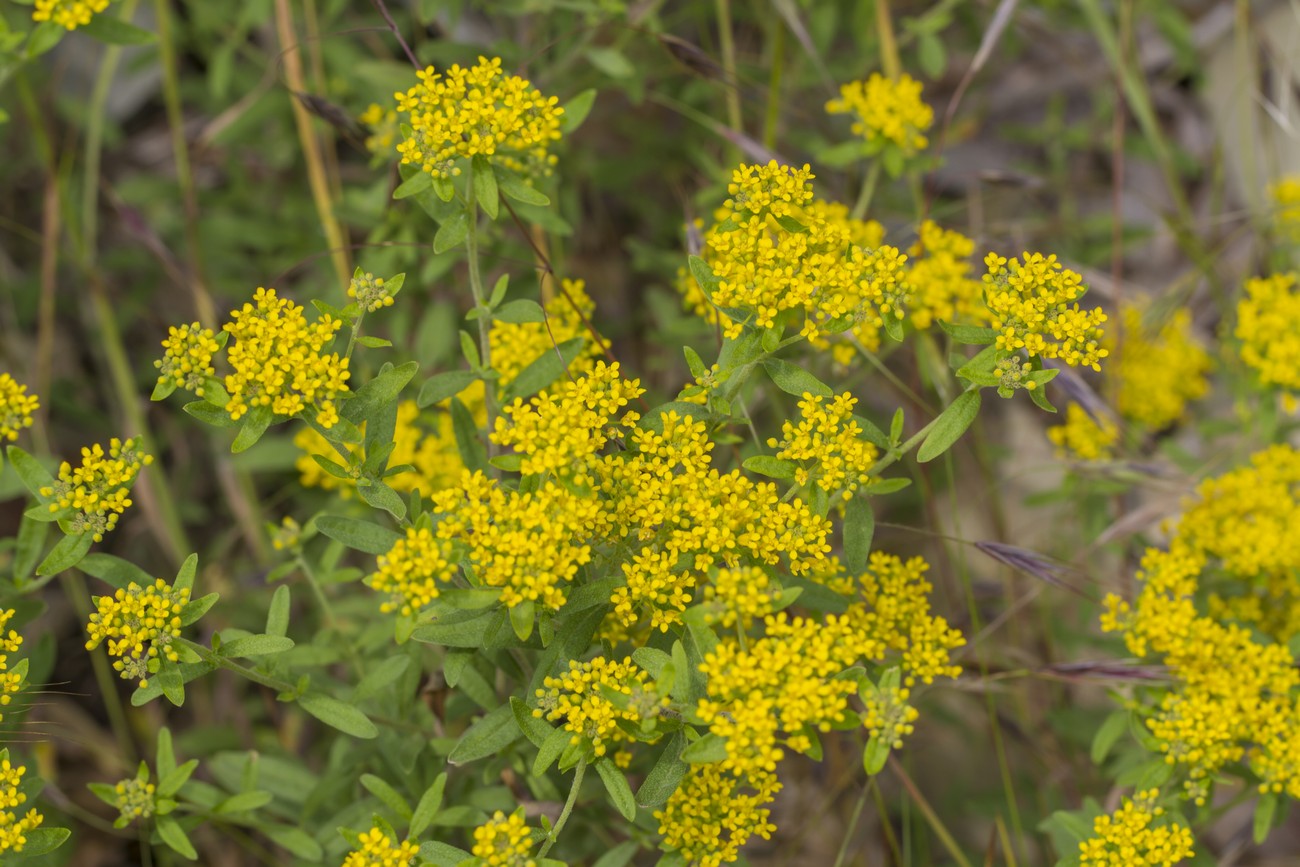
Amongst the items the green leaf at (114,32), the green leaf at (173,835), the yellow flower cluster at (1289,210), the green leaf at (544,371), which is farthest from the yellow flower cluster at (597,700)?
the yellow flower cluster at (1289,210)

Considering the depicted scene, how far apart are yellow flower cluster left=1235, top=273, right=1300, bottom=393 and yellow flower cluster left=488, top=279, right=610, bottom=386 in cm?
199

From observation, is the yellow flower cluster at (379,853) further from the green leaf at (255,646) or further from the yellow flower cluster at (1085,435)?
the yellow flower cluster at (1085,435)

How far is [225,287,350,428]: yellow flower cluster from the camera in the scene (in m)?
2.47

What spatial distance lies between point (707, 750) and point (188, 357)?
1.31m

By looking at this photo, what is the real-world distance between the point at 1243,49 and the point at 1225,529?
273cm

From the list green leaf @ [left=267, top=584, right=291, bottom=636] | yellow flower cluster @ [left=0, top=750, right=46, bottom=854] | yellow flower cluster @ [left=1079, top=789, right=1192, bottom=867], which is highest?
green leaf @ [left=267, top=584, right=291, bottom=636]

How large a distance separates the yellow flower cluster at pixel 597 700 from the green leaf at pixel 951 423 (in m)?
0.78

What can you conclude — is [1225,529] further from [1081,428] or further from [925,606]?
[925,606]

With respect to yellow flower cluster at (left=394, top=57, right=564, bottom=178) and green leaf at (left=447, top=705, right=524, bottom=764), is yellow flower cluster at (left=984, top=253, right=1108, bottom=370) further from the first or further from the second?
green leaf at (left=447, top=705, right=524, bottom=764)

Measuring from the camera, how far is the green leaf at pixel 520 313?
2861 mm

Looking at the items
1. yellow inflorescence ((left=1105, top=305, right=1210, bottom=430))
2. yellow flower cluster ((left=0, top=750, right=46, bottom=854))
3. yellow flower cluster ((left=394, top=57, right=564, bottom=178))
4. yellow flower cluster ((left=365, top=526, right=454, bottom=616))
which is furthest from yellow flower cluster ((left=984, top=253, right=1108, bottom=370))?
yellow flower cluster ((left=0, top=750, right=46, bottom=854))

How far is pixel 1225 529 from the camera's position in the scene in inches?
133

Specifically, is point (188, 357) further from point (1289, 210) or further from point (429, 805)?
point (1289, 210)

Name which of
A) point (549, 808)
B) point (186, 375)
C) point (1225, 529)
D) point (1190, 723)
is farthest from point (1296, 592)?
point (186, 375)
